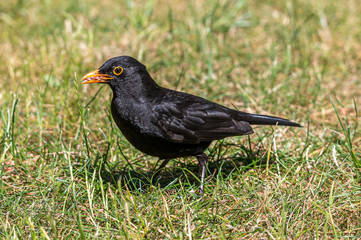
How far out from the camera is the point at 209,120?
14.1 ft

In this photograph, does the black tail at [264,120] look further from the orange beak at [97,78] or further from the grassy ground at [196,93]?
the orange beak at [97,78]

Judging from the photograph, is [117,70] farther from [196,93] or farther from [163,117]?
[196,93]

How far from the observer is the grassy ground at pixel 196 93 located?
11.8ft

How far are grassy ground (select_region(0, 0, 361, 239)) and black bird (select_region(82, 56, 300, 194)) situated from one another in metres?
0.25

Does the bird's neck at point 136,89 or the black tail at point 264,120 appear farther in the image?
the black tail at point 264,120

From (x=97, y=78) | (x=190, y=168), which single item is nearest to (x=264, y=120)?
(x=190, y=168)

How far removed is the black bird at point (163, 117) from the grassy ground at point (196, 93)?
249 millimetres

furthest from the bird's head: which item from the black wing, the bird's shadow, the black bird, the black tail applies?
the black tail

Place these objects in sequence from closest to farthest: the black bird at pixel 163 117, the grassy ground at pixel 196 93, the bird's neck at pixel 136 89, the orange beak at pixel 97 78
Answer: the grassy ground at pixel 196 93 < the black bird at pixel 163 117 < the bird's neck at pixel 136 89 < the orange beak at pixel 97 78

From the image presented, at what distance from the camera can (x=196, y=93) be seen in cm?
613

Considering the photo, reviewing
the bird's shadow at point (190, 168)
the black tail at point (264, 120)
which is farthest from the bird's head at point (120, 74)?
the black tail at point (264, 120)

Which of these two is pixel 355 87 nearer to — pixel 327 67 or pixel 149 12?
pixel 327 67

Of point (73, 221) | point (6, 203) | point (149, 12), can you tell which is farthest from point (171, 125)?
point (149, 12)

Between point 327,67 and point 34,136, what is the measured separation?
13.5 feet
